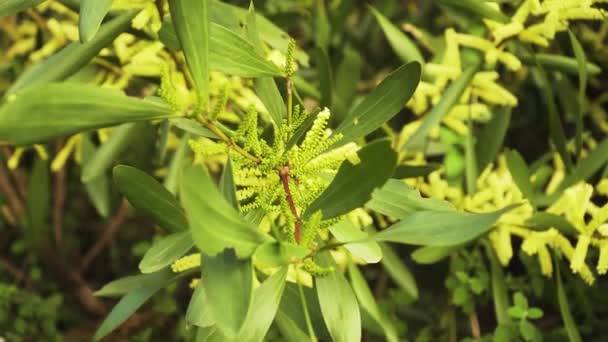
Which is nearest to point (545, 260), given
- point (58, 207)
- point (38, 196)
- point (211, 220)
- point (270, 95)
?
point (270, 95)

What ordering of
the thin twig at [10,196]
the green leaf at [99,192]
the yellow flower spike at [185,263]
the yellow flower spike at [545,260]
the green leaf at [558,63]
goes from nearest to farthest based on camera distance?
the yellow flower spike at [185,263]
the yellow flower spike at [545,260]
the green leaf at [558,63]
the green leaf at [99,192]
the thin twig at [10,196]

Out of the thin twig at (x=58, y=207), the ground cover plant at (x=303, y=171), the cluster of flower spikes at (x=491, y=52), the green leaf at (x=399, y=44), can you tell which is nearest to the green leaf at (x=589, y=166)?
the ground cover plant at (x=303, y=171)

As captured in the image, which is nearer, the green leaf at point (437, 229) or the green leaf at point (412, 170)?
the green leaf at point (437, 229)

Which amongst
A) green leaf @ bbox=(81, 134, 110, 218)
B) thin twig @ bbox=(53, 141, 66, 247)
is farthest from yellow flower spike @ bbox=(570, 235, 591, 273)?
thin twig @ bbox=(53, 141, 66, 247)

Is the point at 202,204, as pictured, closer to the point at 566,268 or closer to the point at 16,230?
the point at 566,268

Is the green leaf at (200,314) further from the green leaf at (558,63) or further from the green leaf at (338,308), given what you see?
the green leaf at (558,63)

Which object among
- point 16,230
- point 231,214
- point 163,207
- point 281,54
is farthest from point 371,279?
point 231,214

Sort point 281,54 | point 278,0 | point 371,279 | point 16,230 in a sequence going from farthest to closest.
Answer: point 16,230 < point 371,279 < point 278,0 < point 281,54

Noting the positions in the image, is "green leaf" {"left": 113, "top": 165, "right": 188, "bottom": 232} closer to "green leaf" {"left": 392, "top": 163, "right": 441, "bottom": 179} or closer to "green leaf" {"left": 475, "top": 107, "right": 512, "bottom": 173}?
"green leaf" {"left": 392, "top": 163, "right": 441, "bottom": 179}
